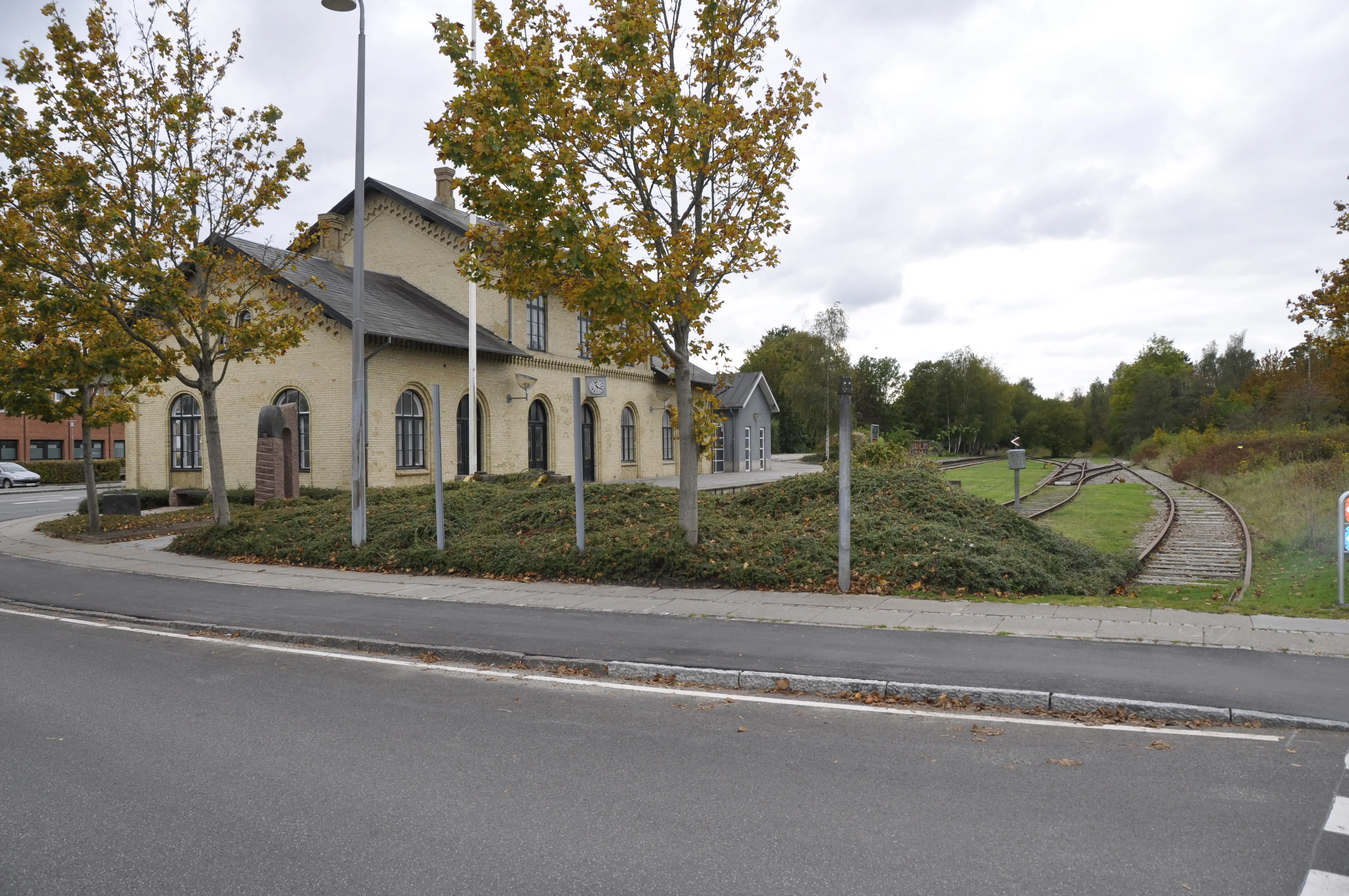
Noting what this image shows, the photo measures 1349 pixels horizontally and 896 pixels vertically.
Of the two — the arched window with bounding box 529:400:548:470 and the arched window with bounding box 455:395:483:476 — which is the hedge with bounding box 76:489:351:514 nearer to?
the arched window with bounding box 455:395:483:476

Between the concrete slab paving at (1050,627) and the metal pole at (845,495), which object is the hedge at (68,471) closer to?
the metal pole at (845,495)

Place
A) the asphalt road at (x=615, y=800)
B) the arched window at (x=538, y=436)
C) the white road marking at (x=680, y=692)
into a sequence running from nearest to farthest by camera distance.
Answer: the asphalt road at (x=615, y=800), the white road marking at (x=680, y=692), the arched window at (x=538, y=436)

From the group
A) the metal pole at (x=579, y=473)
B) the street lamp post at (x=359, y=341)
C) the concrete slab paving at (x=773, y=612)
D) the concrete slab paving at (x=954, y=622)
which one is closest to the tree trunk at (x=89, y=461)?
the street lamp post at (x=359, y=341)

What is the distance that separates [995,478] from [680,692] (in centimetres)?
3565

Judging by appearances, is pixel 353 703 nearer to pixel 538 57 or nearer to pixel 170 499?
pixel 538 57

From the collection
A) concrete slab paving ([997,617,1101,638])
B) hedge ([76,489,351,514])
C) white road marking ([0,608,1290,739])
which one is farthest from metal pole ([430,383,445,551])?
hedge ([76,489,351,514])

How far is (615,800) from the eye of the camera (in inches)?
190

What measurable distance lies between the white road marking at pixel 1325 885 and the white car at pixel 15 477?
172 ft

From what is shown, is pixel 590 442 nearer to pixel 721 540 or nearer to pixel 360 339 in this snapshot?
pixel 360 339

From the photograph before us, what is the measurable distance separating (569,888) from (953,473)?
139ft

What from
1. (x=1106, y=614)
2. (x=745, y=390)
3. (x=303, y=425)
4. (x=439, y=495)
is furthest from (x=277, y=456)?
(x=745, y=390)

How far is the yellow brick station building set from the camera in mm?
25812

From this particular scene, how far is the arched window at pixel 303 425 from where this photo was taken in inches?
1038

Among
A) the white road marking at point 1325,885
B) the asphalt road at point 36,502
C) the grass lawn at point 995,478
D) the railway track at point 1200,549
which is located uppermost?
the grass lawn at point 995,478
